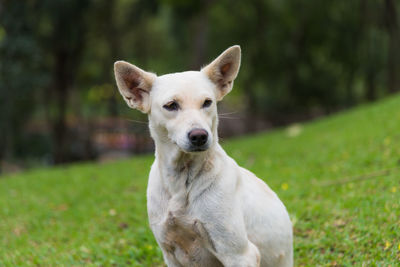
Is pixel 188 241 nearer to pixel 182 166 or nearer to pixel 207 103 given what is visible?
pixel 182 166

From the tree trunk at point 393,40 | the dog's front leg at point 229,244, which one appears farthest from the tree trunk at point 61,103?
the dog's front leg at point 229,244

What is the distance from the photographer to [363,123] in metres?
12.5

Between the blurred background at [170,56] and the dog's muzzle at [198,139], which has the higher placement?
the dog's muzzle at [198,139]

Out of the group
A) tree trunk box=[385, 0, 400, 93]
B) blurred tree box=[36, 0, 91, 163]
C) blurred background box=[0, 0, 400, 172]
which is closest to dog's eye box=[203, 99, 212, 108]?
blurred background box=[0, 0, 400, 172]

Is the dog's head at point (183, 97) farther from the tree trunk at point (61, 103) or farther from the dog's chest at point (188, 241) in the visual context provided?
the tree trunk at point (61, 103)

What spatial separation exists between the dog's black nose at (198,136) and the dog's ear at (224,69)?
0.59 meters

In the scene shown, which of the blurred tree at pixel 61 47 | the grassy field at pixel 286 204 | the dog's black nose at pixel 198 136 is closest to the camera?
the dog's black nose at pixel 198 136

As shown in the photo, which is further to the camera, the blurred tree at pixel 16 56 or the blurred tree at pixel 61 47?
the blurred tree at pixel 61 47

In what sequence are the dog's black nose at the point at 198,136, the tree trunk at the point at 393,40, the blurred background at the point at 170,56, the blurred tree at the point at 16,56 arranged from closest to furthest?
the dog's black nose at the point at 198,136 → the blurred tree at the point at 16,56 → the blurred background at the point at 170,56 → the tree trunk at the point at 393,40

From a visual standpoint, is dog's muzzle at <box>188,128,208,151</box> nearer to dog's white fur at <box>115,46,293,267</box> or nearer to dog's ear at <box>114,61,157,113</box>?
dog's white fur at <box>115,46,293,267</box>

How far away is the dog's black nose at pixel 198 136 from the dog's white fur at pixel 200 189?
29mm

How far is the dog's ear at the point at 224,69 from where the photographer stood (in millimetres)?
3391

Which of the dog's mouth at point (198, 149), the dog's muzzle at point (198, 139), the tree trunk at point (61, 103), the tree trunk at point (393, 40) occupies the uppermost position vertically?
the dog's muzzle at point (198, 139)

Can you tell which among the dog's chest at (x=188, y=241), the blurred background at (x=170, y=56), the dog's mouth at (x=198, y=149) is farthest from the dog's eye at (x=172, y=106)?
the blurred background at (x=170, y=56)
